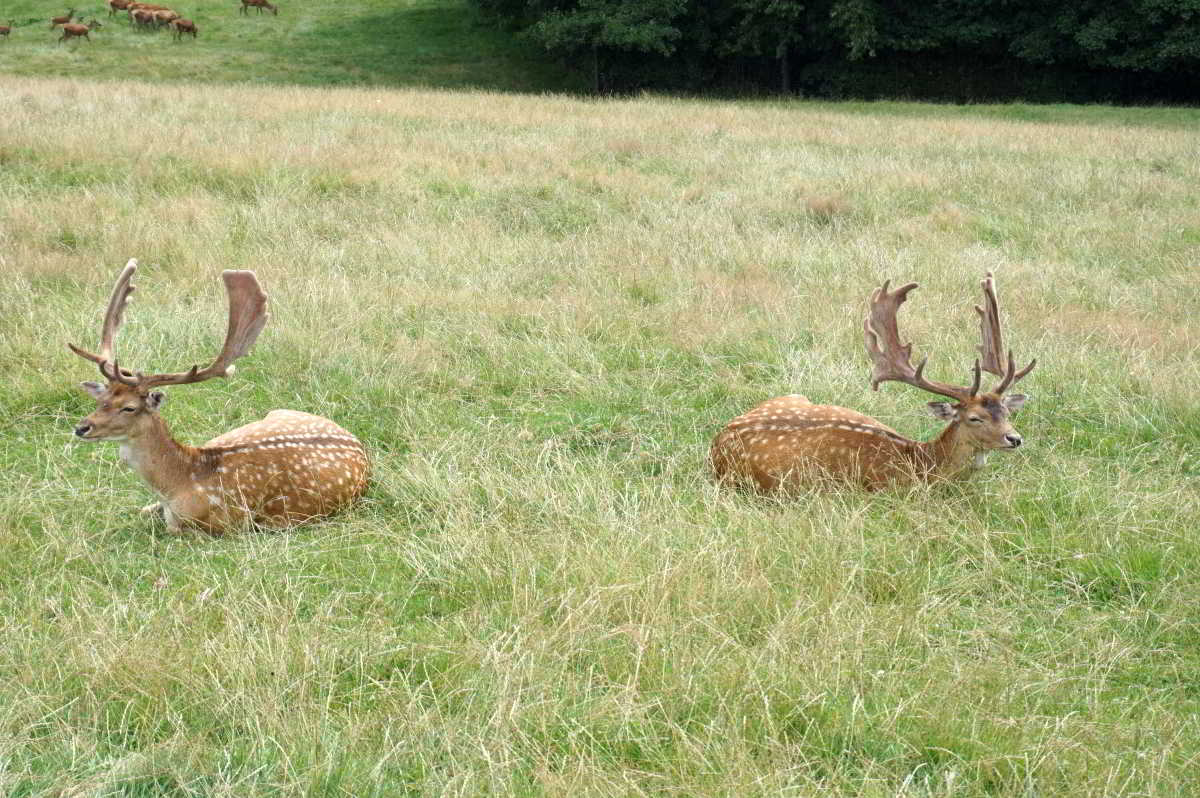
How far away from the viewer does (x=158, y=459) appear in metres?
4.23

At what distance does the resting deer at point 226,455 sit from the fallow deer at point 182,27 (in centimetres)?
2903

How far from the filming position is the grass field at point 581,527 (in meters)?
2.96

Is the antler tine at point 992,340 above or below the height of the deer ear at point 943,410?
above

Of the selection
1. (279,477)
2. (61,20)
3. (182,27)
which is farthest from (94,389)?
(61,20)

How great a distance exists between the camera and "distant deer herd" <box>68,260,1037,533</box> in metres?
4.22

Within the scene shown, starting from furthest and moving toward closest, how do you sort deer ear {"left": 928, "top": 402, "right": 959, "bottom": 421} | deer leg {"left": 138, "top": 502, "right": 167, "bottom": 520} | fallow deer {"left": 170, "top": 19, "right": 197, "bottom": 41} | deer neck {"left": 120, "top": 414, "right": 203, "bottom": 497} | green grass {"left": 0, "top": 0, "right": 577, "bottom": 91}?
fallow deer {"left": 170, "top": 19, "right": 197, "bottom": 41} < green grass {"left": 0, "top": 0, "right": 577, "bottom": 91} < deer ear {"left": 928, "top": 402, "right": 959, "bottom": 421} < deer leg {"left": 138, "top": 502, "right": 167, "bottom": 520} < deer neck {"left": 120, "top": 414, "right": 203, "bottom": 497}

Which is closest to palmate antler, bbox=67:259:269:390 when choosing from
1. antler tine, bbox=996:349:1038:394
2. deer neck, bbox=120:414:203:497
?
deer neck, bbox=120:414:203:497

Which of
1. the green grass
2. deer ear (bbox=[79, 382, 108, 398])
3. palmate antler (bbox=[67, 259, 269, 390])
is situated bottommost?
deer ear (bbox=[79, 382, 108, 398])

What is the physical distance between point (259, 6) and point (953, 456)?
33844 mm

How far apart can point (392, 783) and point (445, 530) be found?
57.1 inches

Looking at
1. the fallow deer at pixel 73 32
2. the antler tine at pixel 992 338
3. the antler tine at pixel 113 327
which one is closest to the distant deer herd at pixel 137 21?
the fallow deer at pixel 73 32

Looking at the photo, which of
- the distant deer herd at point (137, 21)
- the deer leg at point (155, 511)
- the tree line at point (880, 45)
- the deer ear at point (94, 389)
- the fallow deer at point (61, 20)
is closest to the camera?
the deer ear at point (94, 389)

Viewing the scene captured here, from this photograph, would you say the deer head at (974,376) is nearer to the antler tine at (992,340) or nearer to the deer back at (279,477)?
the antler tine at (992,340)

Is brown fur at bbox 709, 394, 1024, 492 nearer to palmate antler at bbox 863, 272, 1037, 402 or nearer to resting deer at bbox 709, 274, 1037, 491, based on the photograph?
resting deer at bbox 709, 274, 1037, 491
